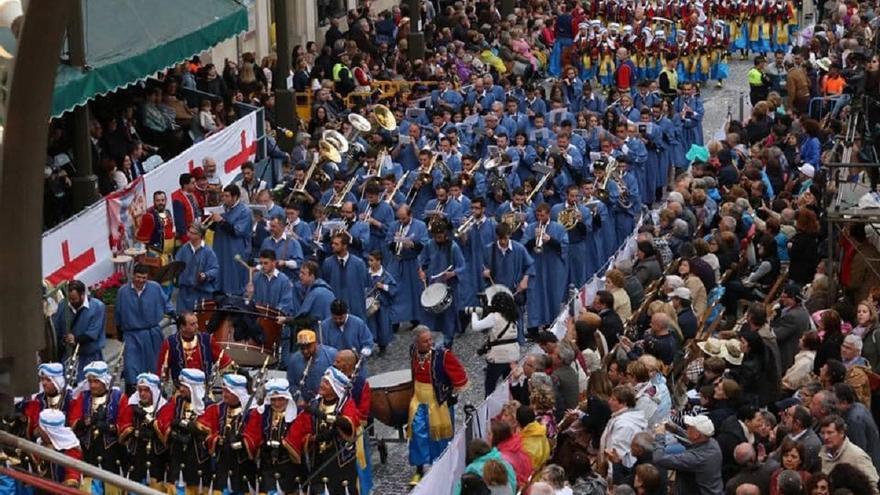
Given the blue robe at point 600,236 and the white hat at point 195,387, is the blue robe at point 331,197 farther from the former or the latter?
the white hat at point 195,387

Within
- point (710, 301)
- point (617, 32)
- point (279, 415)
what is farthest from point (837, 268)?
point (617, 32)

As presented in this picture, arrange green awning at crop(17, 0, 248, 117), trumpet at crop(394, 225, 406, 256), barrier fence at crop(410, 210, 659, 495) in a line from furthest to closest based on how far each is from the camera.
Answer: green awning at crop(17, 0, 248, 117) < trumpet at crop(394, 225, 406, 256) < barrier fence at crop(410, 210, 659, 495)

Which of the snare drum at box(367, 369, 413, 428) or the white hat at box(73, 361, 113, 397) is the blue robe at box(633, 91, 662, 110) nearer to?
the snare drum at box(367, 369, 413, 428)

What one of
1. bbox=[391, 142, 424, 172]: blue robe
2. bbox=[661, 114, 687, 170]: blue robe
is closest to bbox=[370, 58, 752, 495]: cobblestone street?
bbox=[391, 142, 424, 172]: blue robe

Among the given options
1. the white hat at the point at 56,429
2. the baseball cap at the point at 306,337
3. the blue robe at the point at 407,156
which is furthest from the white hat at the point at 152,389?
the blue robe at the point at 407,156

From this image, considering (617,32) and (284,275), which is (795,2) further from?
(284,275)

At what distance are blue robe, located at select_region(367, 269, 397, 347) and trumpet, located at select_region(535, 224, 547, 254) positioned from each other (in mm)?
1583

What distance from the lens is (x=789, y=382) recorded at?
12305 mm

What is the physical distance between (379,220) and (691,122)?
26.6 ft

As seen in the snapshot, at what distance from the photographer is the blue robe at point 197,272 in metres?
17.1

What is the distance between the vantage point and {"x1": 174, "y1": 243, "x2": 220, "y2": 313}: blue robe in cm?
1709

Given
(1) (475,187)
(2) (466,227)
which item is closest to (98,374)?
(2) (466,227)

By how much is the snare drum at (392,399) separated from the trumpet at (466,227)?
4251mm

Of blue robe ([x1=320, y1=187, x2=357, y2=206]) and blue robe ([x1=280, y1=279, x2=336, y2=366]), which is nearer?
blue robe ([x1=280, y1=279, x2=336, y2=366])
